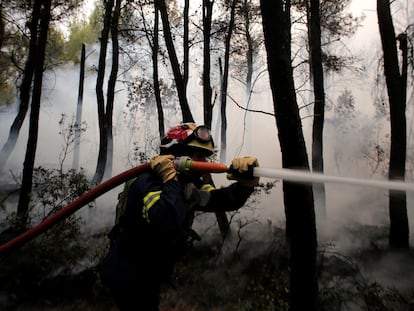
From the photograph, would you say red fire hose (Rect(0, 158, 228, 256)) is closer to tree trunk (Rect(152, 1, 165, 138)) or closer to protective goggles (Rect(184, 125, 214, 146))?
protective goggles (Rect(184, 125, 214, 146))

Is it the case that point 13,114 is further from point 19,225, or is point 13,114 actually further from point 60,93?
point 19,225

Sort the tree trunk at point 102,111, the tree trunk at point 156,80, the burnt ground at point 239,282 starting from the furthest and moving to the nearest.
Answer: the tree trunk at point 102,111, the tree trunk at point 156,80, the burnt ground at point 239,282

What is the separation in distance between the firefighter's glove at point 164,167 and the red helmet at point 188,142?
0.30 m

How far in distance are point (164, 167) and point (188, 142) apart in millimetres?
411

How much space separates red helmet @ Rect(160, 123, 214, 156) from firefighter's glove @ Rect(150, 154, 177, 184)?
298mm

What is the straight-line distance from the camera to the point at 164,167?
2.31 metres

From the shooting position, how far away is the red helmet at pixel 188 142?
263 centimetres

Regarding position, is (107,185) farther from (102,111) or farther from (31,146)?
(102,111)

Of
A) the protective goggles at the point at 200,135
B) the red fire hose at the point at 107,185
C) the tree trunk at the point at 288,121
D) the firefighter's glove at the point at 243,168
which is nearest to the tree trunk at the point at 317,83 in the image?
the tree trunk at the point at 288,121

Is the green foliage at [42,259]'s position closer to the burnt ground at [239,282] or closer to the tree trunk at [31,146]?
the burnt ground at [239,282]

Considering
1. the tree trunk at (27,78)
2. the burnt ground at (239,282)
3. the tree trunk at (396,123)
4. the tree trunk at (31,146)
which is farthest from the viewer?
A: the tree trunk at (27,78)

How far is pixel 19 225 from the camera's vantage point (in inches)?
269

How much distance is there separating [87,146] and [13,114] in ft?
19.3

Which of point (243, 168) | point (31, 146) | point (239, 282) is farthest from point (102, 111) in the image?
point (243, 168)
